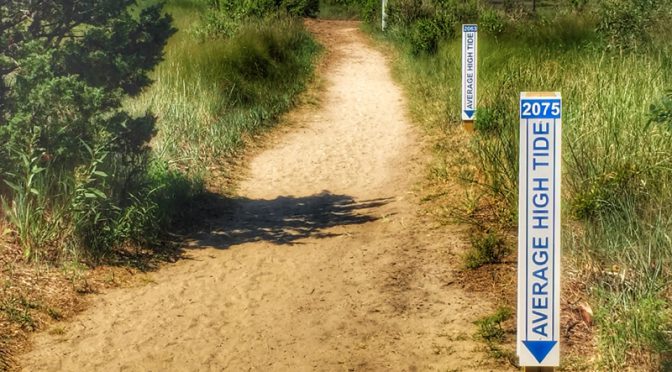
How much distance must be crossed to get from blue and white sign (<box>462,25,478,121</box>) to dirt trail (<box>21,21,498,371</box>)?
1137 millimetres

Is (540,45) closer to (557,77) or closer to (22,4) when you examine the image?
(557,77)

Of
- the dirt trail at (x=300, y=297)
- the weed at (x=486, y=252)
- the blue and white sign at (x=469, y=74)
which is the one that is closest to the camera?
the dirt trail at (x=300, y=297)

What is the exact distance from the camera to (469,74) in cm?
1156

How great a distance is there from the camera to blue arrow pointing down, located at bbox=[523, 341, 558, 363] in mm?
4578

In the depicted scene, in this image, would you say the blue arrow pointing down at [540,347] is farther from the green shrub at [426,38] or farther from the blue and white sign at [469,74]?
the green shrub at [426,38]

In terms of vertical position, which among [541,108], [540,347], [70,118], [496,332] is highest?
[541,108]

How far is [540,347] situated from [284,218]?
470cm

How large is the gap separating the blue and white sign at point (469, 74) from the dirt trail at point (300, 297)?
1.14 meters

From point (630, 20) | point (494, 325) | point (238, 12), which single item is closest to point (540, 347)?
point (494, 325)

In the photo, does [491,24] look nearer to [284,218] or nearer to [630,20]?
[630,20]

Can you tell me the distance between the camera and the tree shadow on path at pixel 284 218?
27.7ft

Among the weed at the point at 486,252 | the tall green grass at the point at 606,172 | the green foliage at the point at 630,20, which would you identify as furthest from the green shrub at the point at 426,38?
the weed at the point at 486,252

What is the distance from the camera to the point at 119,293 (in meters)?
7.01

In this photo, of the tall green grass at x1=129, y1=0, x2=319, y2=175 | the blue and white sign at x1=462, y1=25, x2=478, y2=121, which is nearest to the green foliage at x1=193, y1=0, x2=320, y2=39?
the tall green grass at x1=129, y1=0, x2=319, y2=175
